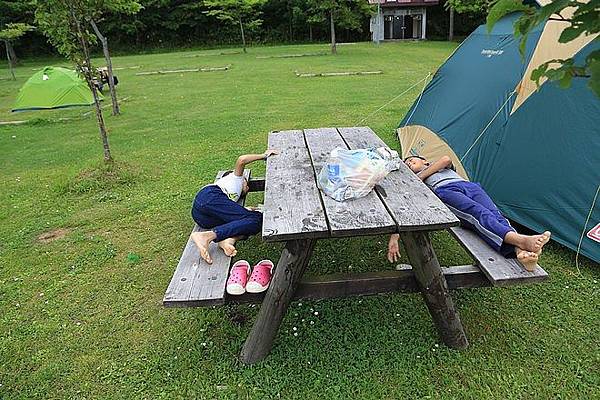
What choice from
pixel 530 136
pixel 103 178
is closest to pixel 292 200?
pixel 530 136

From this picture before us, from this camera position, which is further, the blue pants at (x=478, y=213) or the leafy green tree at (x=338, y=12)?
the leafy green tree at (x=338, y=12)

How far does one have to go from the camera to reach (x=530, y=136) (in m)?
3.50

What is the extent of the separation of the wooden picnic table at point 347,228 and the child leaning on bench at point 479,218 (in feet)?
1.22

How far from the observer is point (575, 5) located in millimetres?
1146

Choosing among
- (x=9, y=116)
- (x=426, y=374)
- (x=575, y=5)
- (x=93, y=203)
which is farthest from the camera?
(x=9, y=116)

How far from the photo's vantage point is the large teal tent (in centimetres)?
317

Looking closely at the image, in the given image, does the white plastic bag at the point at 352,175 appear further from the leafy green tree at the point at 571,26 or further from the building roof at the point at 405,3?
the building roof at the point at 405,3

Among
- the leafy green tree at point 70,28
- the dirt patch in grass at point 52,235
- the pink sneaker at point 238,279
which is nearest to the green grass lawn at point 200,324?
the dirt patch in grass at point 52,235

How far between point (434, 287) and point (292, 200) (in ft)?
2.87

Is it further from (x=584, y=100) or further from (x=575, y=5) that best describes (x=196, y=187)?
(x=575, y=5)

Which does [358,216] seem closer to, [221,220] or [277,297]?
[277,297]

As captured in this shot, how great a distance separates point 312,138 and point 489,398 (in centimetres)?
232

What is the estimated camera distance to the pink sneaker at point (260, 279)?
93.6 inches

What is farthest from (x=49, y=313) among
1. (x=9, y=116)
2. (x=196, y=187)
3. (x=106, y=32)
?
(x=106, y=32)
